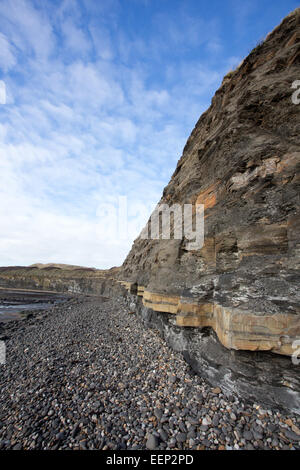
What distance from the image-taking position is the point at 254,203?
5.95 metres

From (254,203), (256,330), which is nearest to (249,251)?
(254,203)

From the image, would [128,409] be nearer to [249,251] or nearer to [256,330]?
[256,330]

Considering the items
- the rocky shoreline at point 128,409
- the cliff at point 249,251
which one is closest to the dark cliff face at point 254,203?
the cliff at point 249,251

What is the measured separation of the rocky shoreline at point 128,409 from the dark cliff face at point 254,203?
64.9 inches

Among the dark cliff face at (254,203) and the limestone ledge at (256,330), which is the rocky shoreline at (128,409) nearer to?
the limestone ledge at (256,330)

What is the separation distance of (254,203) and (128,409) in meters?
6.79

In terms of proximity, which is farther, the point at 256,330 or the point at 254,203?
the point at 254,203

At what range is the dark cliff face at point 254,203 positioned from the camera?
191 inches

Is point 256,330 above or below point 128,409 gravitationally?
above

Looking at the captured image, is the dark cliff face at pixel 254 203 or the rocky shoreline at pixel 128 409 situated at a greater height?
the dark cliff face at pixel 254 203

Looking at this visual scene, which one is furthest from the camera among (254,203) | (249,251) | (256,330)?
(254,203)

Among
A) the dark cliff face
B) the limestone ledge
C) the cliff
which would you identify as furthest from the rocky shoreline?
the dark cliff face
